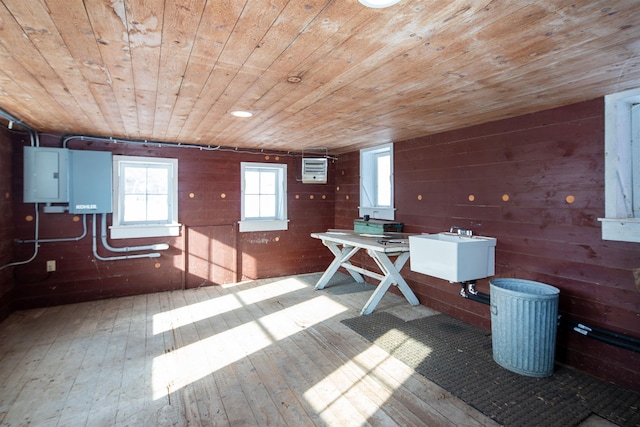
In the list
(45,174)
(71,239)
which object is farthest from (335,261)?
(45,174)

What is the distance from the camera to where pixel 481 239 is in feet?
10.6

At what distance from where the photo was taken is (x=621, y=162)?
2.36m

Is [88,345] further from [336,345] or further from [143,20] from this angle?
[143,20]

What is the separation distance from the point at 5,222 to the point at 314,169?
3.78 meters

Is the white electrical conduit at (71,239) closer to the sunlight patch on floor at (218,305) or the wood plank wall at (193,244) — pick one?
the wood plank wall at (193,244)

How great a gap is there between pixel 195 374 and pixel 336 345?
1179mm

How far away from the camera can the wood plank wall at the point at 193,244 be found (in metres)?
3.90

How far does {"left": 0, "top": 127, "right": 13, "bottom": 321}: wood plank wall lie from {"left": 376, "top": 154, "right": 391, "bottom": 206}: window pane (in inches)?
176

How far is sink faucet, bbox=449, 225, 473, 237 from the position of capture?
3.42 meters

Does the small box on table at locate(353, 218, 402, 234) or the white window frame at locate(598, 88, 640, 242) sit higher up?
the white window frame at locate(598, 88, 640, 242)

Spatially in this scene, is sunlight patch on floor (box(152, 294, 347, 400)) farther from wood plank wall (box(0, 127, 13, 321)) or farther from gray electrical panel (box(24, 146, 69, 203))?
gray electrical panel (box(24, 146, 69, 203))

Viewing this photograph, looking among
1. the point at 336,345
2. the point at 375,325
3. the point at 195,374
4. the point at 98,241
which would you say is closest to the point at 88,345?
the point at 195,374

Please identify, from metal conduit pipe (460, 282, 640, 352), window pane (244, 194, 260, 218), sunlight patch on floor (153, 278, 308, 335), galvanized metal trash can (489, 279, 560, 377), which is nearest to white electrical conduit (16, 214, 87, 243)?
sunlight patch on floor (153, 278, 308, 335)

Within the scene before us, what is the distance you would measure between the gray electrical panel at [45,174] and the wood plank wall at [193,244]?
186 millimetres
